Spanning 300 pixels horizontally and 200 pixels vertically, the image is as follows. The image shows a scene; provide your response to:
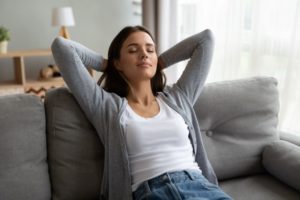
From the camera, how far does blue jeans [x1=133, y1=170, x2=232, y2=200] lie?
1275mm

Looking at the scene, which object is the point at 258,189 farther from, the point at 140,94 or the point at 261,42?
the point at 261,42

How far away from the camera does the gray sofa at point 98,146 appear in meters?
1.36

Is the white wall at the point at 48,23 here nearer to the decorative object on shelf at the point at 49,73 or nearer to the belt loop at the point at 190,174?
the decorative object on shelf at the point at 49,73

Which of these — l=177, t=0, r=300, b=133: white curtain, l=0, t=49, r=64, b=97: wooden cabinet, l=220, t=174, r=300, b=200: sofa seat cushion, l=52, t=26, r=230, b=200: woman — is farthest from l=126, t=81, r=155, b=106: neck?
l=0, t=49, r=64, b=97: wooden cabinet

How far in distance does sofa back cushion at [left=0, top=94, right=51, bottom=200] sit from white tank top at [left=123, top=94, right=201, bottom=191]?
1.10 ft

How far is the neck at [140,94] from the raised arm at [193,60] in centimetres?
15

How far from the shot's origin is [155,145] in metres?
1.42

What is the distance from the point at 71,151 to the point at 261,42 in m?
1.67

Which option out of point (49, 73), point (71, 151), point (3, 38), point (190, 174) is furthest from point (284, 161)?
point (3, 38)

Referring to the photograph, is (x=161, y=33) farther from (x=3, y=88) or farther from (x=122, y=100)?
(x=122, y=100)

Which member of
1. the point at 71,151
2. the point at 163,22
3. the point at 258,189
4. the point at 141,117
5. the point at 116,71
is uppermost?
the point at 163,22

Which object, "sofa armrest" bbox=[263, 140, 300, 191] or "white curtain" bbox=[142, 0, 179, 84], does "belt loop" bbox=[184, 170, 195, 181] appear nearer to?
"sofa armrest" bbox=[263, 140, 300, 191]

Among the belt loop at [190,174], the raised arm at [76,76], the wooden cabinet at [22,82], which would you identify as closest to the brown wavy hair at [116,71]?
the raised arm at [76,76]

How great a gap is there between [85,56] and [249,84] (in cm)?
80
